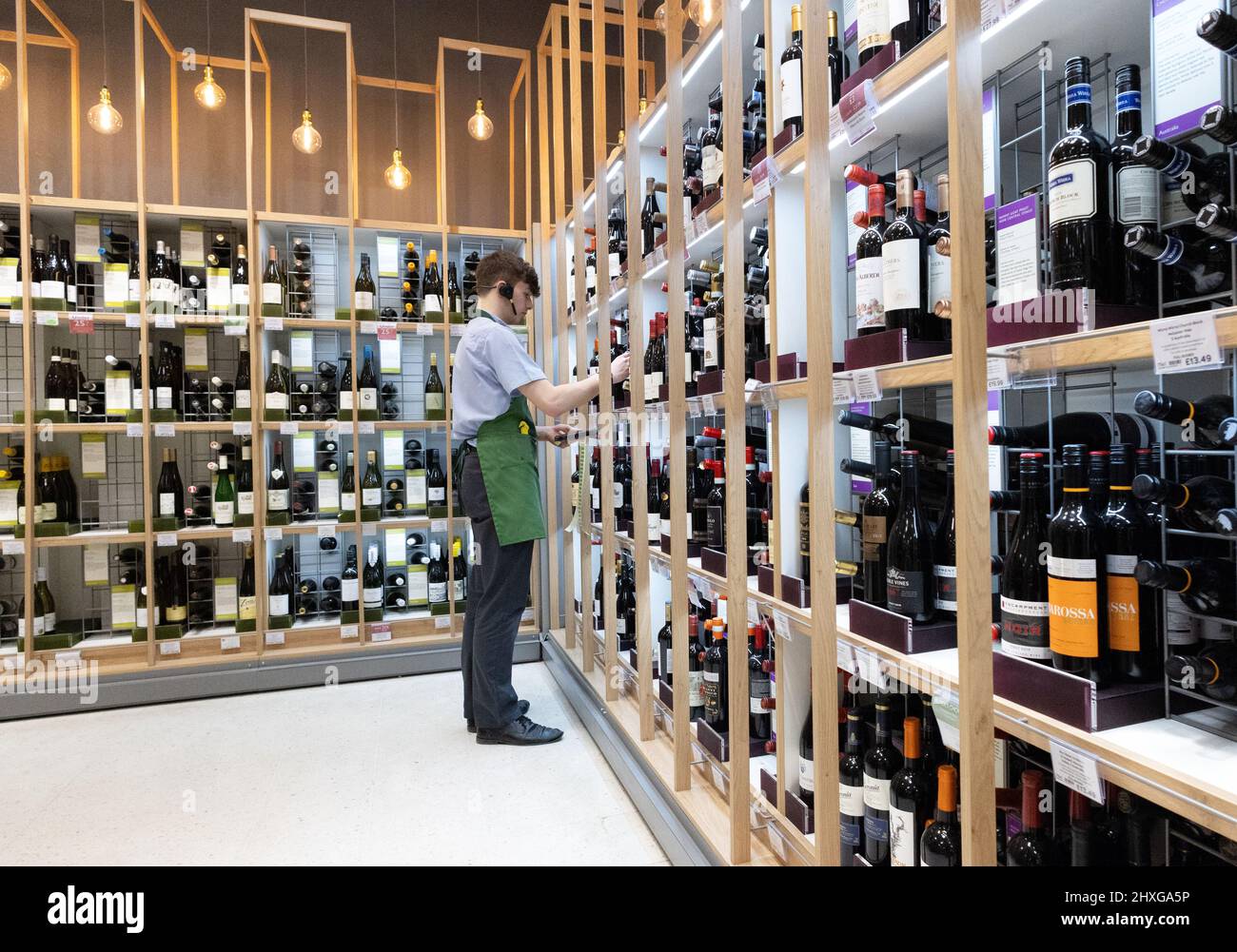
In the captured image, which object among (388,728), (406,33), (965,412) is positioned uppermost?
(406,33)

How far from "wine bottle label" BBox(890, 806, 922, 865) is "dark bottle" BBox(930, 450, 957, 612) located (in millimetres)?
415

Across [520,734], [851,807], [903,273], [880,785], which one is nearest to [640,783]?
[520,734]

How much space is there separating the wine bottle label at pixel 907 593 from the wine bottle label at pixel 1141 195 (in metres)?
0.66

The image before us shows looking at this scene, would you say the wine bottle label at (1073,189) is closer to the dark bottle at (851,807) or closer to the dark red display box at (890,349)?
the dark red display box at (890,349)

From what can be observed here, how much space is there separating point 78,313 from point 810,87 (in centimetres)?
369

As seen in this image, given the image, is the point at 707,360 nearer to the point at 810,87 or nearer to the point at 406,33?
the point at 810,87

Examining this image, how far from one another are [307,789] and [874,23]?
284cm

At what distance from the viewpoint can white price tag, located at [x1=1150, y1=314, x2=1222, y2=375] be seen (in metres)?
0.72

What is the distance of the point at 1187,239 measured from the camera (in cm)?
96

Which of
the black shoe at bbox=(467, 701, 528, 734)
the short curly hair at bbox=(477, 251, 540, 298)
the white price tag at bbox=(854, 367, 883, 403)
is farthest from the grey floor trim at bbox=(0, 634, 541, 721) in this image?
the white price tag at bbox=(854, 367, 883, 403)

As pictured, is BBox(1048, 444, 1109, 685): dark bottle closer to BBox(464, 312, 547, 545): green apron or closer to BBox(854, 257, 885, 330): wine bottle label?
BBox(854, 257, 885, 330): wine bottle label

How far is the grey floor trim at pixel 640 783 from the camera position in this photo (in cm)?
193

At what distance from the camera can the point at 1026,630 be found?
3.47 ft
